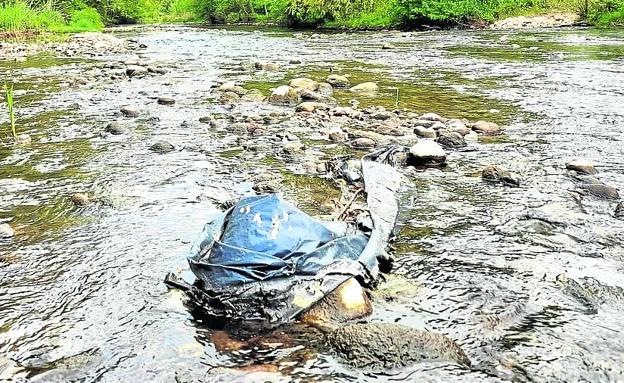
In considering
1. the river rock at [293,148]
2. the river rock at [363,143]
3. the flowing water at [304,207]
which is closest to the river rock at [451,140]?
the flowing water at [304,207]

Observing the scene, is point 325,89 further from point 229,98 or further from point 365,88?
point 229,98

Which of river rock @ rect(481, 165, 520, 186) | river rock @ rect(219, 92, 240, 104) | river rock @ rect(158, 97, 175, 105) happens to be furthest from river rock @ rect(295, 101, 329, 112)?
river rock @ rect(481, 165, 520, 186)

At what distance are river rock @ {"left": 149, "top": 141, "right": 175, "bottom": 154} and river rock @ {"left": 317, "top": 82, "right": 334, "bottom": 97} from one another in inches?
164

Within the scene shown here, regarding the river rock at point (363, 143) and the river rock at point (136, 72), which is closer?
the river rock at point (363, 143)

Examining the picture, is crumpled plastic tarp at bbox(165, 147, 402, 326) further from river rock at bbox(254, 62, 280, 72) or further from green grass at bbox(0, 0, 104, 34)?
green grass at bbox(0, 0, 104, 34)

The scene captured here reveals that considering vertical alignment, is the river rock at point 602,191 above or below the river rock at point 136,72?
below

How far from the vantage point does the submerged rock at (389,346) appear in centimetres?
298

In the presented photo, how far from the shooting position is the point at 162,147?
722 cm

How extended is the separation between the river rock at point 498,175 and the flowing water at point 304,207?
0.16m

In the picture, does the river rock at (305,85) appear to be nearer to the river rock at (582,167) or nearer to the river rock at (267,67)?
the river rock at (267,67)

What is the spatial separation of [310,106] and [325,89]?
2135 millimetres

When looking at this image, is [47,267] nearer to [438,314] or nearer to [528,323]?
[438,314]

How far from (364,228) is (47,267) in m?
2.33

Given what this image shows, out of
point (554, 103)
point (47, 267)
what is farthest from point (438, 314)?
point (554, 103)
